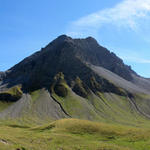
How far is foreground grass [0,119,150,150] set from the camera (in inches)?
1768

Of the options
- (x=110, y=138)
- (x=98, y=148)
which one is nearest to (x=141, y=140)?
(x=110, y=138)

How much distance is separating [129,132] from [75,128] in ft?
58.9

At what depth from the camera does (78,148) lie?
4591 cm

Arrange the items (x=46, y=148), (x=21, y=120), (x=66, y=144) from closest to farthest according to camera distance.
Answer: (x=46, y=148) → (x=66, y=144) → (x=21, y=120)

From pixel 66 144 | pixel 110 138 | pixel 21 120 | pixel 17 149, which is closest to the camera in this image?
pixel 17 149

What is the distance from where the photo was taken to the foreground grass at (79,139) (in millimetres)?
44906

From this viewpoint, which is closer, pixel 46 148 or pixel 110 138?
pixel 46 148

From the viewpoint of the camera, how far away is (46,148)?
43.3 m

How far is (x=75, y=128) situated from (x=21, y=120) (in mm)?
130620

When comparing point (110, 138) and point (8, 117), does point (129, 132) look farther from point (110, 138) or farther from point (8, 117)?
point (8, 117)

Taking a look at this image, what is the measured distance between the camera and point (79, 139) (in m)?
56.3

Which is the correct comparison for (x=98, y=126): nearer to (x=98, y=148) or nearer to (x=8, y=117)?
(x=98, y=148)

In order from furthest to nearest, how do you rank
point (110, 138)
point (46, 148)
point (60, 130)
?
point (60, 130) < point (110, 138) < point (46, 148)

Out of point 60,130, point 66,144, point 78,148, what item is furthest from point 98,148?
point 60,130
